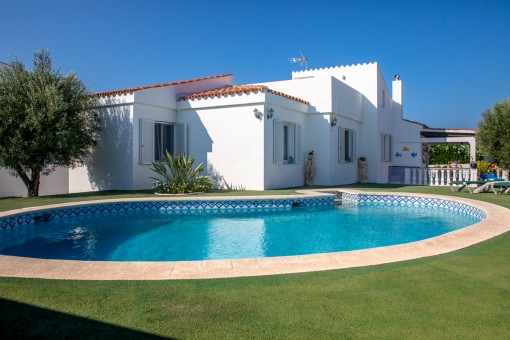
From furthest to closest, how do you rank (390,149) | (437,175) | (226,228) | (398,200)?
1. (390,149)
2. (437,175)
3. (398,200)
4. (226,228)

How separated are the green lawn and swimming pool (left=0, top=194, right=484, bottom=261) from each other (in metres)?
2.78

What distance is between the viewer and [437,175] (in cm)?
1898

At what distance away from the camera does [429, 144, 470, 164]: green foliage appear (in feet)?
104

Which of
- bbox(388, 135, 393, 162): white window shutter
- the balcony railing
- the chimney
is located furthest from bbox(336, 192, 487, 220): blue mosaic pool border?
the chimney

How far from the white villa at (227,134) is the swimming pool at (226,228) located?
11.4 feet

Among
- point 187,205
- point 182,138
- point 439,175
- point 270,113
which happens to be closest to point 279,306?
point 187,205

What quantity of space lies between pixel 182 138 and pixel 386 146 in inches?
497

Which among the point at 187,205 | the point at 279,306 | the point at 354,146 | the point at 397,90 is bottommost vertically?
the point at 279,306

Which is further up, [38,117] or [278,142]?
[38,117]

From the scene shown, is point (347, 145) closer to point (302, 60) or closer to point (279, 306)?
point (302, 60)

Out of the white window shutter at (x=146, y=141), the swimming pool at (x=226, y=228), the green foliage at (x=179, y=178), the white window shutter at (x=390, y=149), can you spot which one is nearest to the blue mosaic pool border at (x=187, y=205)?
the swimming pool at (x=226, y=228)

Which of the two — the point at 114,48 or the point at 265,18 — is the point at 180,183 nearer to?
the point at 114,48

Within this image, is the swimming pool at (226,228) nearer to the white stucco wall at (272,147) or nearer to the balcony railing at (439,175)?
the white stucco wall at (272,147)

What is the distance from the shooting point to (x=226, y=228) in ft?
31.8
